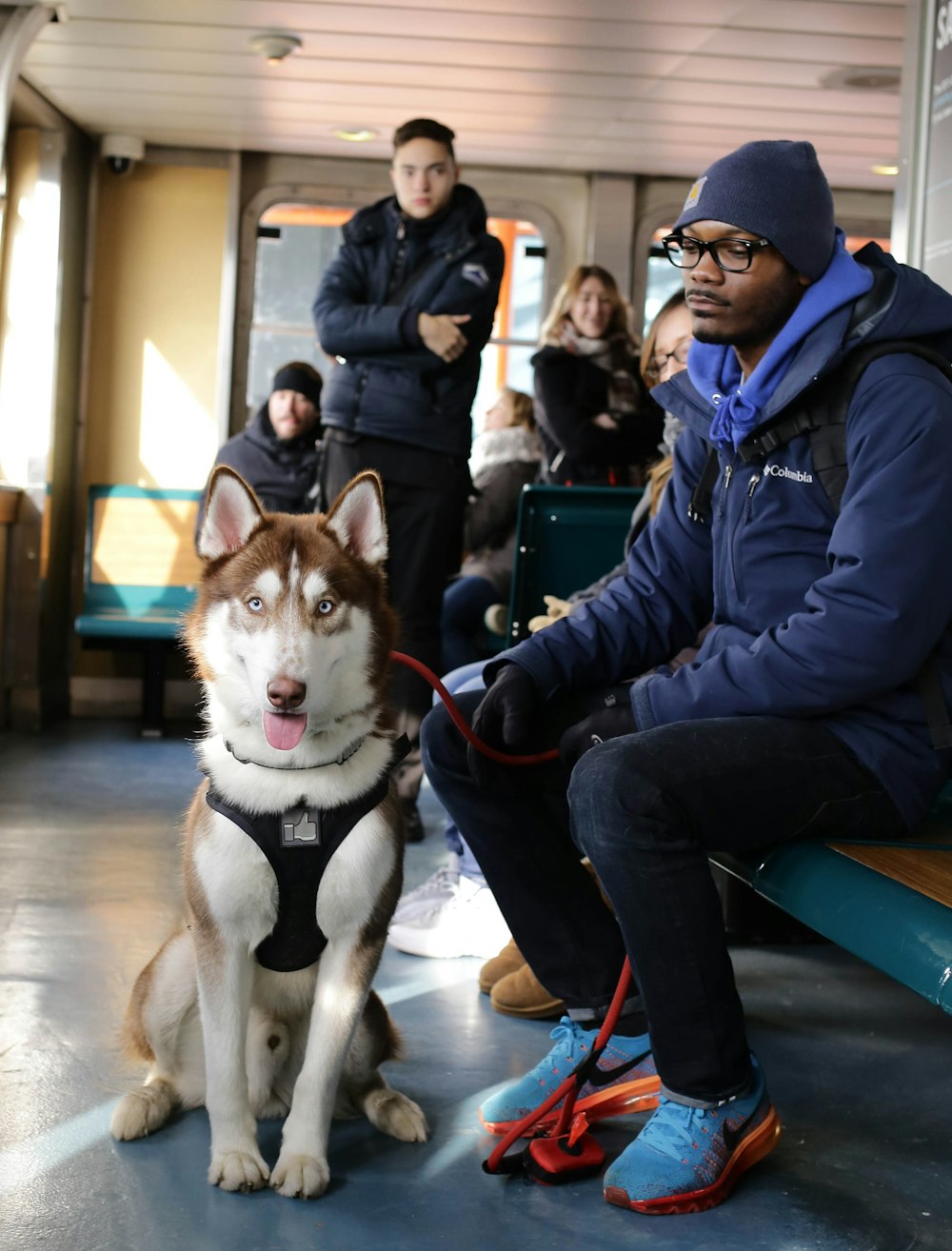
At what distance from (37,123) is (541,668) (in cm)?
624

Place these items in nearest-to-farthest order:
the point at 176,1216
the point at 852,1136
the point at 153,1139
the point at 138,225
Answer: the point at 176,1216 < the point at 153,1139 < the point at 852,1136 < the point at 138,225

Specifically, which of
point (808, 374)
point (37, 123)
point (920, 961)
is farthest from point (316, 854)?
point (37, 123)

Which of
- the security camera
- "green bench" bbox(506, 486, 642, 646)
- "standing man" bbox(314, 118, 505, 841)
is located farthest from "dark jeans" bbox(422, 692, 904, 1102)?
the security camera

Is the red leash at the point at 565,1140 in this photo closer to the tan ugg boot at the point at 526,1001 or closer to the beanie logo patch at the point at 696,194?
the tan ugg boot at the point at 526,1001

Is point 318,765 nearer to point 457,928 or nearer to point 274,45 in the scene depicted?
point 457,928

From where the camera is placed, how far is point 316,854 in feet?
7.30

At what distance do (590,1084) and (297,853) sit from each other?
0.75 metres

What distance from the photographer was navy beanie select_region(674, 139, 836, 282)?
2322mm

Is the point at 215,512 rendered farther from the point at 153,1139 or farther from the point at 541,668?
the point at 153,1139

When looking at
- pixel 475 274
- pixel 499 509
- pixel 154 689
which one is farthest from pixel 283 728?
pixel 154 689

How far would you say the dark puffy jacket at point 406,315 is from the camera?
179 inches

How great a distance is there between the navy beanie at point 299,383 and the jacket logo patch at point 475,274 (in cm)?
242

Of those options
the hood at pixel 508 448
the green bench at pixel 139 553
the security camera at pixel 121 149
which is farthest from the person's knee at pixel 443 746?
the security camera at pixel 121 149

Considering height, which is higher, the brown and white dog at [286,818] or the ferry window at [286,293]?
the ferry window at [286,293]
